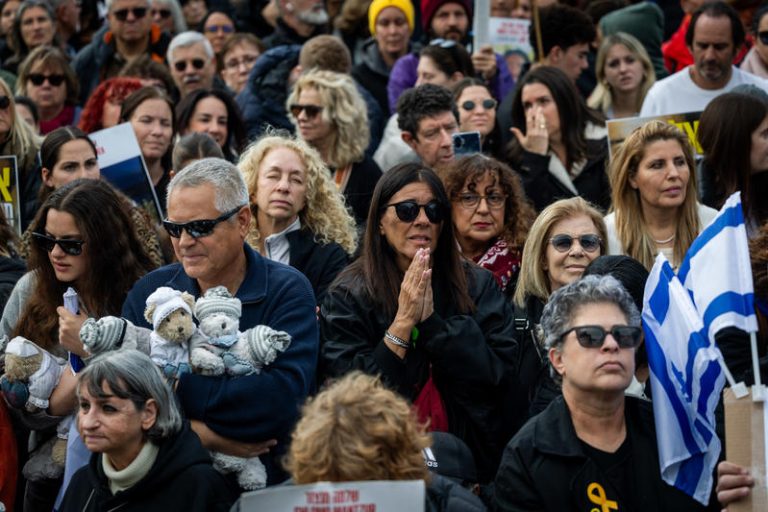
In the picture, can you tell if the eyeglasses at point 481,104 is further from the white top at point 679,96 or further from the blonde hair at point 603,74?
the blonde hair at point 603,74

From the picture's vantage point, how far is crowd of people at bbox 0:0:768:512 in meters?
5.08

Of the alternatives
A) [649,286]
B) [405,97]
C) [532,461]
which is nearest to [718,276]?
[649,286]

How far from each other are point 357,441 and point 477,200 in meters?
3.20

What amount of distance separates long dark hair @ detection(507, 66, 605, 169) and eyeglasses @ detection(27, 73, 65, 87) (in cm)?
381

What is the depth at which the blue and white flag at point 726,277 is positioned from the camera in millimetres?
5000

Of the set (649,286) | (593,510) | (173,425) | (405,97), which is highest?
(405,97)

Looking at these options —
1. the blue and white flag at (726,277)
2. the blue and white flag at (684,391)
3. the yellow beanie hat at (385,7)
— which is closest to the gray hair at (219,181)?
the blue and white flag at (684,391)

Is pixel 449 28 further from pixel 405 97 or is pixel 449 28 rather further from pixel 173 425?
pixel 173 425

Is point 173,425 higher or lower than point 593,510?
higher

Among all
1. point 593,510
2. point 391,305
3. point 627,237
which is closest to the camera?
point 593,510

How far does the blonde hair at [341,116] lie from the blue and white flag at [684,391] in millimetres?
3985

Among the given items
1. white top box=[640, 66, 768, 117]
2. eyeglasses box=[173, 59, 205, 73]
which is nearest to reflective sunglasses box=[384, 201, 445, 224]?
white top box=[640, 66, 768, 117]

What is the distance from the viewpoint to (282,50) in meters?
11.2

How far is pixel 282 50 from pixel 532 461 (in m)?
6.75
